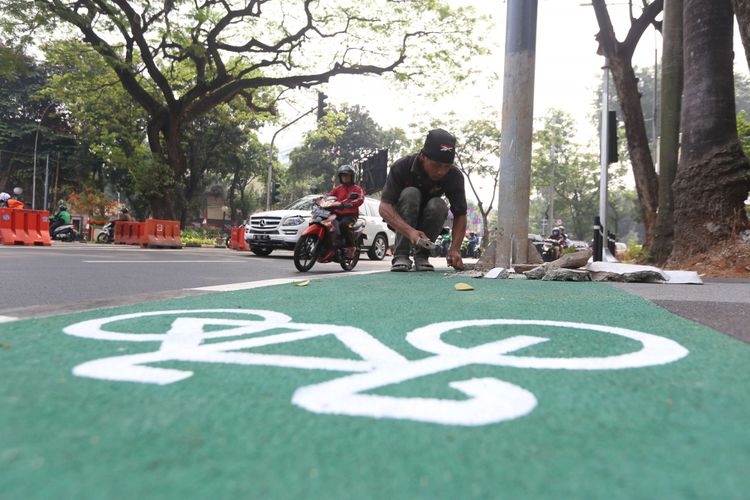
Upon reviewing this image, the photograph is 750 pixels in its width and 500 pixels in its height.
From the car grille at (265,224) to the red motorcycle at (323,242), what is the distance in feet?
17.4

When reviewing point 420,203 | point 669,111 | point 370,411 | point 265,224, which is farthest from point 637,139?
point 370,411

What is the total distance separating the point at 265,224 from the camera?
44.2ft

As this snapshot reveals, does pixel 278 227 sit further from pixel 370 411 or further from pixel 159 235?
pixel 370 411

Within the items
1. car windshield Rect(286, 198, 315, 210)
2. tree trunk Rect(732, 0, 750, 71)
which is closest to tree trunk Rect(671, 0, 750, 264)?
tree trunk Rect(732, 0, 750, 71)

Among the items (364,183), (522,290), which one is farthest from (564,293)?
(364,183)

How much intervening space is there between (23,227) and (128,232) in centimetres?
419

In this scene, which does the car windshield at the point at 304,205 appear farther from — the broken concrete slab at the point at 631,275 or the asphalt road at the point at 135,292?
the broken concrete slab at the point at 631,275

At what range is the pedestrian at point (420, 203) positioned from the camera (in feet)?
19.0

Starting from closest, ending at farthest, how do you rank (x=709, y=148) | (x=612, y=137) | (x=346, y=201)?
(x=709, y=148), (x=346, y=201), (x=612, y=137)

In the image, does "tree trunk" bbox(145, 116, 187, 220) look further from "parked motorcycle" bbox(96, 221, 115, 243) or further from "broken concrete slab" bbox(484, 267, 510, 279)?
"broken concrete slab" bbox(484, 267, 510, 279)

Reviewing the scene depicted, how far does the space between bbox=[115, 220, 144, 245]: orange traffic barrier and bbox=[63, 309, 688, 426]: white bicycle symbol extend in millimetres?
16773

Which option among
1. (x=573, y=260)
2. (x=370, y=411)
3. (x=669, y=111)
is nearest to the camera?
(x=370, y=411)

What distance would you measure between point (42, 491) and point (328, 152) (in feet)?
163

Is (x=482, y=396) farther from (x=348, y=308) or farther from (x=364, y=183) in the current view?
(x=364, y=183)
